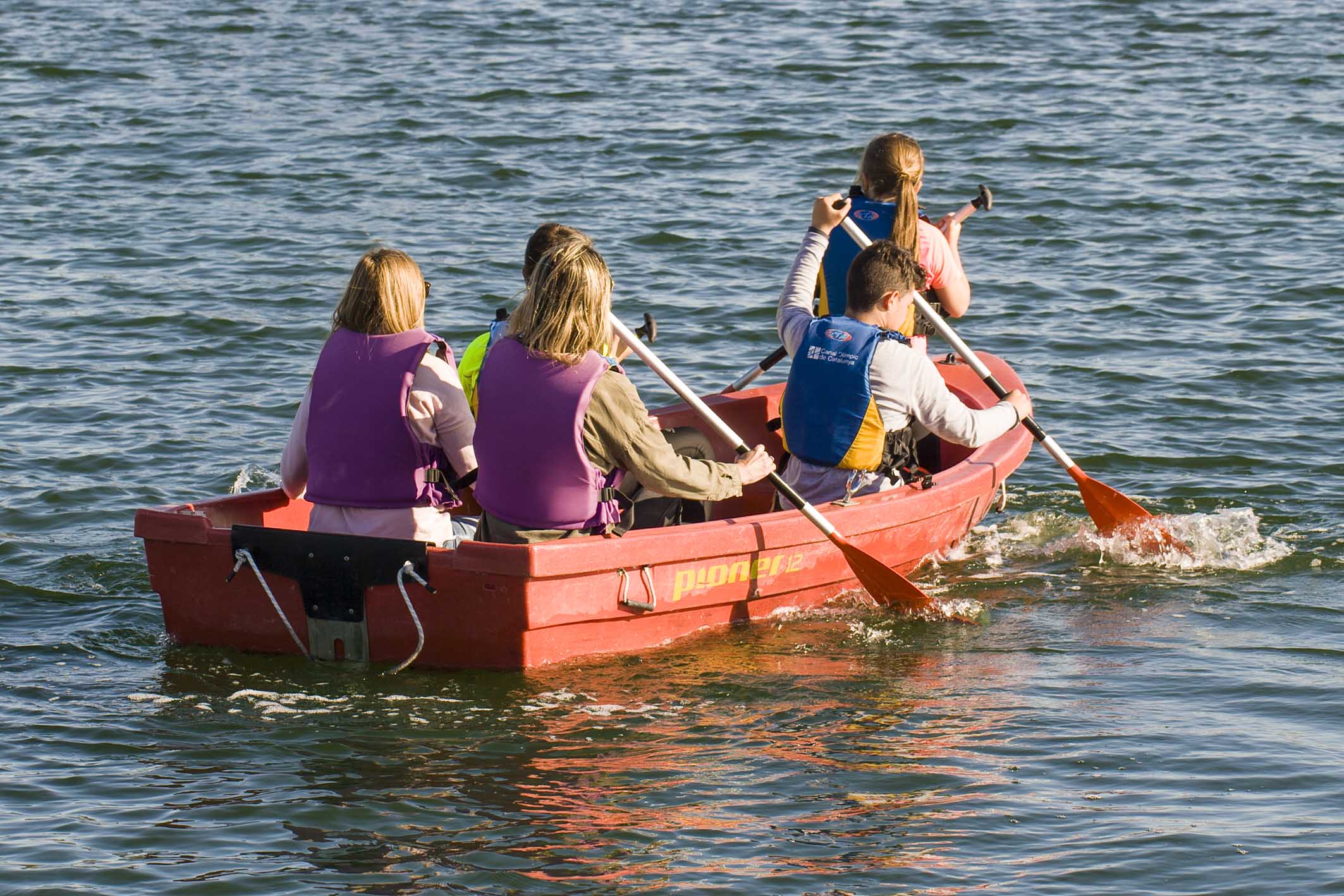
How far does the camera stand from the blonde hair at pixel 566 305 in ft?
18.7

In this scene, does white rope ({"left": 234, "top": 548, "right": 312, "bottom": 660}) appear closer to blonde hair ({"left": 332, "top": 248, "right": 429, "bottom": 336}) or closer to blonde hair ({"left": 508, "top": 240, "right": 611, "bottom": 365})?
blonde hair ({"left": 332, "top": 248, "right": 429, "bottom": 336})

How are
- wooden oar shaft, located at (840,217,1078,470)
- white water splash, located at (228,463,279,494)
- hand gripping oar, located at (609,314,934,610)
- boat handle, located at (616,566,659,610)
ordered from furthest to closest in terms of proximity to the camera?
white water splash, located at (228,463,279,494), wooden oar shaft, located at (840,217,1078,470), hand gripping oar, located at (609,314,934,610), boat handle, located at (616,566,659,610)

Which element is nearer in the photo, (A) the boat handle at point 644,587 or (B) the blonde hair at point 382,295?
(B) the blonde hair at point 382,295

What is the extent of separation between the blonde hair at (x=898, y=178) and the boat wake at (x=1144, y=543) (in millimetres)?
1402

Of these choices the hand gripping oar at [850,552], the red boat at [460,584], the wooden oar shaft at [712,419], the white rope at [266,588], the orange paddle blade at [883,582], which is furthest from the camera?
the orange paddle blade at [883,582]

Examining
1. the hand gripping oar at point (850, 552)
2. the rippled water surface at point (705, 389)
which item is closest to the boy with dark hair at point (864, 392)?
the hand gripping oar at point (850, 552)

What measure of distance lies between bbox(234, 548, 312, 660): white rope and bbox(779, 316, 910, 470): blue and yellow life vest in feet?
6.68

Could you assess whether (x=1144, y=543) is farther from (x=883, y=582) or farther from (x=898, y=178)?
(x=898, y=178)

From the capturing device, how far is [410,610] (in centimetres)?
603

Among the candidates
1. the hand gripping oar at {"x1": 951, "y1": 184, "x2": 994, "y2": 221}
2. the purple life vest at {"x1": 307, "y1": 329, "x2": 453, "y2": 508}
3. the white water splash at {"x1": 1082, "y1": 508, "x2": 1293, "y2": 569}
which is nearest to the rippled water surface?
the white water splash at {"x1": 1082, "y1": 508, "x2": 1293, "y2": 569}

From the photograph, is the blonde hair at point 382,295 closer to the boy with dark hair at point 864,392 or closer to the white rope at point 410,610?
the white rope at point 410,610

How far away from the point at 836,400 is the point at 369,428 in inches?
71.4

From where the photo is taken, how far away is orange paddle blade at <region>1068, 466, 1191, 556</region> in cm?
771

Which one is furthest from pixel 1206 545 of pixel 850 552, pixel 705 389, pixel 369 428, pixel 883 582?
pixel 369 428
